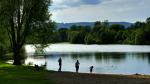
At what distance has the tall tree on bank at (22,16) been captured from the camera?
60.3 meters

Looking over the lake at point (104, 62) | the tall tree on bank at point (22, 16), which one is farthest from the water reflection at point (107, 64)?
the tall tree on bank at point (22, 16)

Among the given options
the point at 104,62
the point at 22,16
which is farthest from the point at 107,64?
the point at 22,16

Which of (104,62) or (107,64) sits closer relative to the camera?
(107,64)

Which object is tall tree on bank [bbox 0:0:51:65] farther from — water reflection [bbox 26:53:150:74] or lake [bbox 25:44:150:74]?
water reflection [bbox 26:53:150:74]

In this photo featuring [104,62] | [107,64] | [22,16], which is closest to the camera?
[22,16]

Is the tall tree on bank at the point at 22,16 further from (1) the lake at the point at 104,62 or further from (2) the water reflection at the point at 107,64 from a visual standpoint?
(2) the water reflection at the point at 107,64

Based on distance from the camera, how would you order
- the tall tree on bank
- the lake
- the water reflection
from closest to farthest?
the tall tree on bank, the water reflection, the lake

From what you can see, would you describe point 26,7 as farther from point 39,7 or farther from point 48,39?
point 48,39

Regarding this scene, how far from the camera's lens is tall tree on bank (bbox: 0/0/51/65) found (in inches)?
2376

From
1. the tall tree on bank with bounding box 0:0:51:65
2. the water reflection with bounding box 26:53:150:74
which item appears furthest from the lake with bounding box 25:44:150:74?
the tall tree on bank with bounding box 0:0:51:65

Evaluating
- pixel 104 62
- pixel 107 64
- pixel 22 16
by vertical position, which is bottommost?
pixel 104 62

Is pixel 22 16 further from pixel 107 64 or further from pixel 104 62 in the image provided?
pixel 104 62

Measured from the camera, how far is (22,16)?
208 ft

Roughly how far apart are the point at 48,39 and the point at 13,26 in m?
6.34
